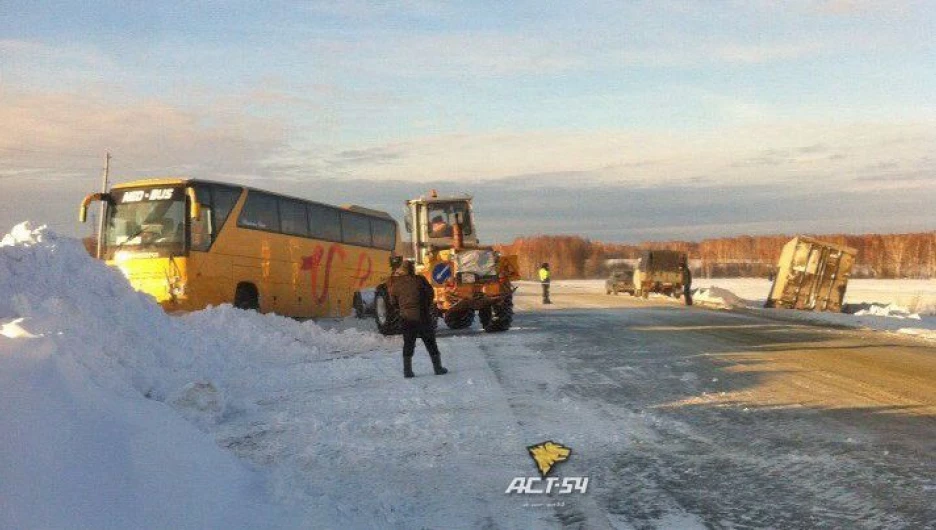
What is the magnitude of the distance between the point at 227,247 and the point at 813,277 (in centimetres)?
2037

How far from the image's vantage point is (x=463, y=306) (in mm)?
17688

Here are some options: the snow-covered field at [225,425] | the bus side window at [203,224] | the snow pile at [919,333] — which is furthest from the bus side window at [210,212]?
the snow pile at [919,333]

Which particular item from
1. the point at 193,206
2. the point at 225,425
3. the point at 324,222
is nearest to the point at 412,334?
the point at 225,425

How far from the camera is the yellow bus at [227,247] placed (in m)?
18.2

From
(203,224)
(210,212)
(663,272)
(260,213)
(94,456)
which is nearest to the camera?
(94,456)

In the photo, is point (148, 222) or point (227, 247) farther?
point (227, 247)

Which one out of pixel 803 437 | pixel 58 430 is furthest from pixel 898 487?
pixel 58 430

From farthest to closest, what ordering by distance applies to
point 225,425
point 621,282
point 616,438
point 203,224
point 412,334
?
point 621,282 → point 203,224 → point 412,334 → point 225,425 → point 616,438

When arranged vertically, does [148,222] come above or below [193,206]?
below

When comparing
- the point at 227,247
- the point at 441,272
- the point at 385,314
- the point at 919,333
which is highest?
the point at 227,247

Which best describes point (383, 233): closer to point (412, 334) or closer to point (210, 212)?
point (210, 212)

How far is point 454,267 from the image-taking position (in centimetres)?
1755

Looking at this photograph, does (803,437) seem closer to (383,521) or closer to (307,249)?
(383,521)

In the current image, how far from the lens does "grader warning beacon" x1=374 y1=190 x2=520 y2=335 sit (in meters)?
17.6
